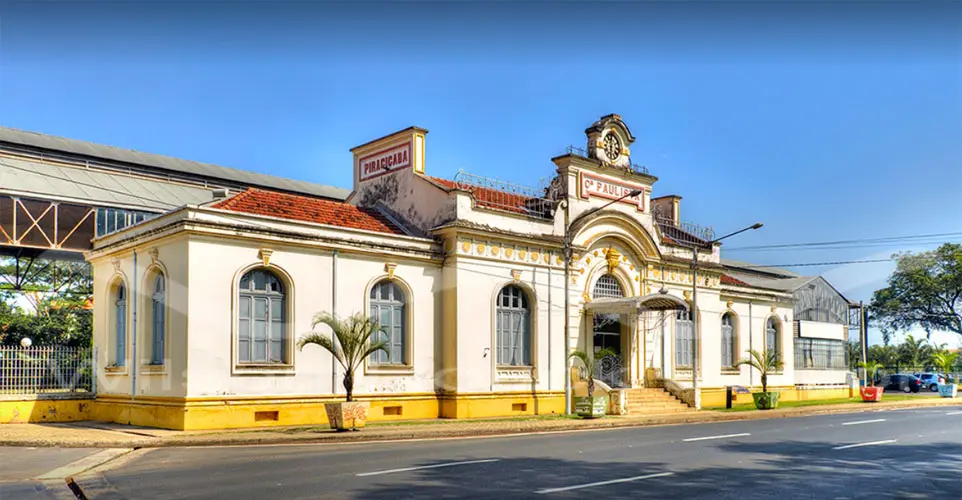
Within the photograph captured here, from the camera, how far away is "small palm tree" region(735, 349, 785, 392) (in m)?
35.4

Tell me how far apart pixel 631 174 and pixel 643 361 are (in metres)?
6.81

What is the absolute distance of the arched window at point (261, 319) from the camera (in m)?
22.9

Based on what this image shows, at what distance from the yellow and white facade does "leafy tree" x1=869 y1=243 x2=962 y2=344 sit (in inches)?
1653

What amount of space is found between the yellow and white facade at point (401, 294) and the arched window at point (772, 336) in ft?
17.6

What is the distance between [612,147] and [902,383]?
39128 mm

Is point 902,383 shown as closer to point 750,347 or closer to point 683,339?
point 750,347

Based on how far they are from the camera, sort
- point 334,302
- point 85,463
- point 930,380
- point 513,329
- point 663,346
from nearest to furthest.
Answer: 1. point 85,463
2. point 334,302
3. point 513,329
4. point 663,346
5. point 930,380

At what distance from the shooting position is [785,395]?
40875 millimetres

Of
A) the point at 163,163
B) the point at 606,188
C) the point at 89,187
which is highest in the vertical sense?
the point at 163,163

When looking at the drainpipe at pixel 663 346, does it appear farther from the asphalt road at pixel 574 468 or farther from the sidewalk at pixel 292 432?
the asphalt road at pixel 574 468

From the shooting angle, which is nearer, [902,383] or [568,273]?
[568,273]

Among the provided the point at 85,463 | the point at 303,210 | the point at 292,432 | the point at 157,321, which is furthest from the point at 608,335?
the point at 85,463

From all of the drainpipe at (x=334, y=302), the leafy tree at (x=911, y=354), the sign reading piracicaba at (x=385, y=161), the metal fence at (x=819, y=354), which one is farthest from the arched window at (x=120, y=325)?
the leafy tree at (x=911, y=354)

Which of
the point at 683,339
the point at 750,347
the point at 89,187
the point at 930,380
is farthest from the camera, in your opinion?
the point at 930,380
